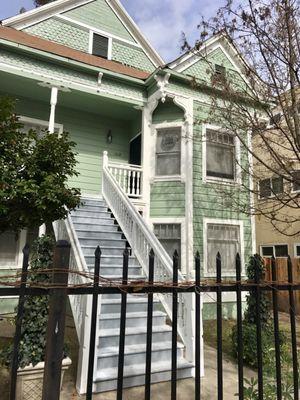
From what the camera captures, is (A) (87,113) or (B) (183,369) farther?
(A) (87,113)

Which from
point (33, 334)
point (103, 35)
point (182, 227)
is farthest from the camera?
point (103, 35)

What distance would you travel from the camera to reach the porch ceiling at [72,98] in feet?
32.5

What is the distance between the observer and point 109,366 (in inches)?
200

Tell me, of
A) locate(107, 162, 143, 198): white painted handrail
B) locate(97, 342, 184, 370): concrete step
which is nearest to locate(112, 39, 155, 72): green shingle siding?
locate(107, 162, 143, 198): white painted handrail

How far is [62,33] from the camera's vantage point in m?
12.6

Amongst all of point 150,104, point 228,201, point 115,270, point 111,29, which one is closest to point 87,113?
point 150,104

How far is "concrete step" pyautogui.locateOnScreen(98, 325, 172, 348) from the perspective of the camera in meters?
5.34

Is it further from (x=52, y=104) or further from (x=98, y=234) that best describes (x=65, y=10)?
(x=98, y=234)

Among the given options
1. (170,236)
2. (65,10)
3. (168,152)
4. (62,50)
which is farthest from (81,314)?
(65,10)

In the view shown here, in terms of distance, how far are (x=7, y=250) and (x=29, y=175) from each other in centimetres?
483

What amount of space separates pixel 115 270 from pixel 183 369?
253 centimetres

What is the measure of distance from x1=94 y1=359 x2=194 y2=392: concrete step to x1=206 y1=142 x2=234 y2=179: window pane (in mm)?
6979

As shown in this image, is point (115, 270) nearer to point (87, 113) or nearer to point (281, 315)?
point (87, 113)

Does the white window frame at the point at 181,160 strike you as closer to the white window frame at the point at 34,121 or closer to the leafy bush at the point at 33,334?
the white window frame at the point at 34,121
